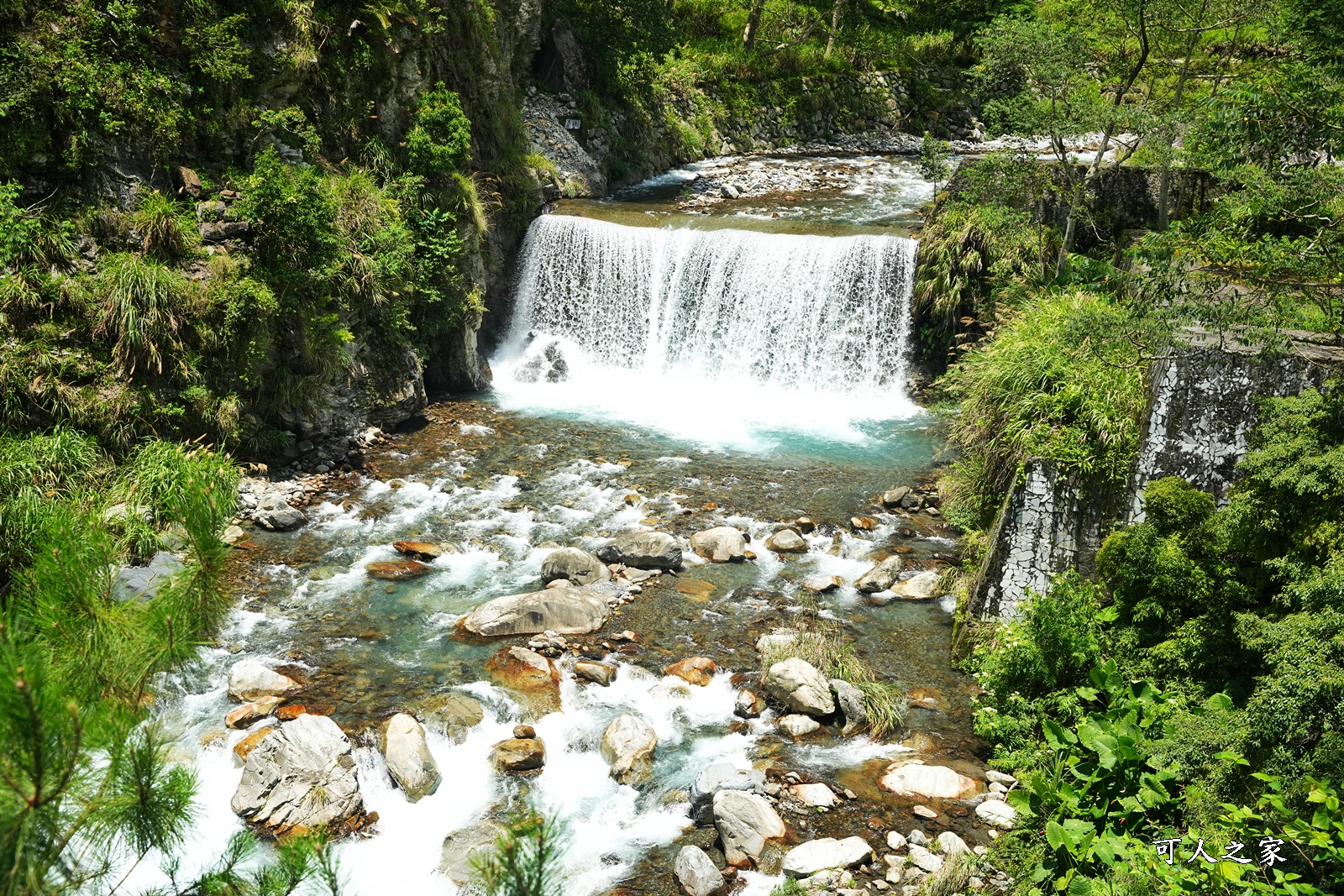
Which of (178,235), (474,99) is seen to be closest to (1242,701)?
(178,235)

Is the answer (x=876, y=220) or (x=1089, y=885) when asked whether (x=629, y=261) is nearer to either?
(x=876, y=220)

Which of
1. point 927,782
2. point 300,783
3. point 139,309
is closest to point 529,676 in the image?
point 300,783

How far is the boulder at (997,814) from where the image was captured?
574 centimetres

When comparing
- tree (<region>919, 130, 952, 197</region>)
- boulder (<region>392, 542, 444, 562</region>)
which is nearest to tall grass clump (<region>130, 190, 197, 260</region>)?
boulder (<region>392, 542, 444, 562</region>)

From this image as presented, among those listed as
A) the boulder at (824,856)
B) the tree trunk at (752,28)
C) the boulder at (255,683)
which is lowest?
the boulder at (255,683)

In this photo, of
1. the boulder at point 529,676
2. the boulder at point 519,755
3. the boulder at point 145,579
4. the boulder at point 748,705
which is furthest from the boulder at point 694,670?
the boulder at point 145,579

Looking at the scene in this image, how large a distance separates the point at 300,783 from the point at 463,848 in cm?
124

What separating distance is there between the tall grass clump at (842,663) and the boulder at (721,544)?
4.93ft

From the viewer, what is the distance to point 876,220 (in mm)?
17266

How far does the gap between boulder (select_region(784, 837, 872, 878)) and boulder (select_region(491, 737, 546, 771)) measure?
1.98 metres

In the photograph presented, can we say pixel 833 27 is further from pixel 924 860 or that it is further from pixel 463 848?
pixel 463 848

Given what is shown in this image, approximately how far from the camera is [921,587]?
29.4 ft

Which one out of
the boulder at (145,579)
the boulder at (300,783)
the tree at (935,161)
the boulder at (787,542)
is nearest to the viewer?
the boulder at (145,579)

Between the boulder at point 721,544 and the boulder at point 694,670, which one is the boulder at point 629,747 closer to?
the boulder at point 694,670
